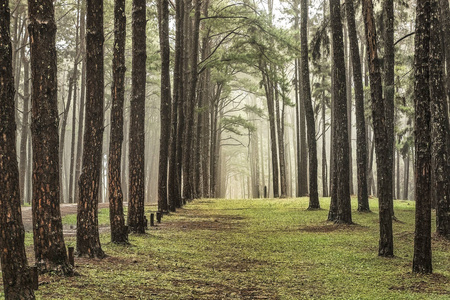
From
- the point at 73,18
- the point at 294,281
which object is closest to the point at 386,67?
the point at 294,281

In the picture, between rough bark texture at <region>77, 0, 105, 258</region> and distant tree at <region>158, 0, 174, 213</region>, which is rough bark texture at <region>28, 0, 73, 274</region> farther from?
distant tree at <region>158, 0, 174, 213</region>

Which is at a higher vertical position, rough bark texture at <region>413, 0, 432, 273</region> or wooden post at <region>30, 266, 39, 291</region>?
rough bark texture at <region>413, 0, 432, 273</region>

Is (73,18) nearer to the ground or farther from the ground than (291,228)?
farther from the ground

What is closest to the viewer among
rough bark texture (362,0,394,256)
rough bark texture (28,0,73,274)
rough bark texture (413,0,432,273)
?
rough bark texture (28,0,73,274)

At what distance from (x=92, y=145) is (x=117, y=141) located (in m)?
1.89

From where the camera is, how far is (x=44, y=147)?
7336mm

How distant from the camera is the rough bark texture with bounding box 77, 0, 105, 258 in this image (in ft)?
29.2

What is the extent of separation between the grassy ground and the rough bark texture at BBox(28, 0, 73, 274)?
422 mm

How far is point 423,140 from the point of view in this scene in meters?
8.18

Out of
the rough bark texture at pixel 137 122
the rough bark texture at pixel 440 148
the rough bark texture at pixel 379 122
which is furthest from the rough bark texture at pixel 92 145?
the rough bark texture at pixel 440 148

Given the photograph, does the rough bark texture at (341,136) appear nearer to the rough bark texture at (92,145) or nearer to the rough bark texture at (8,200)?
the rough bark texture at (92,145)

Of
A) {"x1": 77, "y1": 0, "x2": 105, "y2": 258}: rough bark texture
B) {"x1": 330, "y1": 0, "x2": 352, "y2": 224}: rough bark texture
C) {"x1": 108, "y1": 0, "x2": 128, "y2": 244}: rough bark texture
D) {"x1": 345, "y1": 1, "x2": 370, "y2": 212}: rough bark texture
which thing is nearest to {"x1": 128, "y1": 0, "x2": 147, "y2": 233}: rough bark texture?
{"x1": 108, "y1": 0, "x2": 128, "y2": 244}: rough bark texture

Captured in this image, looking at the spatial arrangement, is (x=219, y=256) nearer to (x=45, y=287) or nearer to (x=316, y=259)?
(x=316, y=259)

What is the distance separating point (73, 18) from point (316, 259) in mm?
31131
